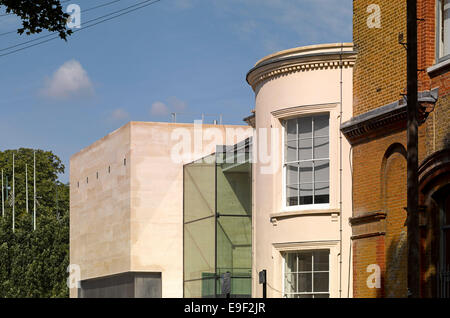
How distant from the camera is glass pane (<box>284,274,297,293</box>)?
2239 cm

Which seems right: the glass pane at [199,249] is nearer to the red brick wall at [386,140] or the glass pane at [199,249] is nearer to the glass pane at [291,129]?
the glass pane at [291,129]

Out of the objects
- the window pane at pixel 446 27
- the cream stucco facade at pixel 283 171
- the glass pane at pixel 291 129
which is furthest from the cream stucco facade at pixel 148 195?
the window pane at pixel 446 27

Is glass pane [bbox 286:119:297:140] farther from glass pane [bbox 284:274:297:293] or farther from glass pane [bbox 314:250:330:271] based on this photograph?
glass pane [bbox 284:274:297:293]

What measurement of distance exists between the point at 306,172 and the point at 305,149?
591 millimetres

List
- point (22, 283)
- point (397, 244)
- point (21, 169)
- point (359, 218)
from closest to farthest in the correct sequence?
point (397, 244) → point (359, 218) → point (22, 283) → point (21, 169)

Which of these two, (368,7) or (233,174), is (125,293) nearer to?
(233,174)

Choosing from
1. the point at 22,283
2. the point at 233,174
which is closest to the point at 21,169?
the point at 22,283

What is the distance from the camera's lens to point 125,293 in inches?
1633

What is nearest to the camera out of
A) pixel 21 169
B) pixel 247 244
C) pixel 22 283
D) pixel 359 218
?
pixel 359 218

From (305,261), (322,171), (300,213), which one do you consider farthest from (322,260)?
(322,171)

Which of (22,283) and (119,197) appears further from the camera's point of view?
(22,283)

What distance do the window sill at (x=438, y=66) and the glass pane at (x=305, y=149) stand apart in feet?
15.9

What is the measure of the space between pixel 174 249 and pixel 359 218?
22412mm

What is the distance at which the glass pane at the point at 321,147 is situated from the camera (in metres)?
22.0
